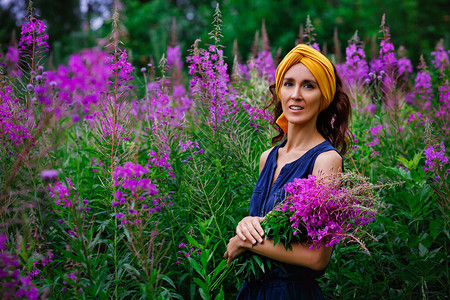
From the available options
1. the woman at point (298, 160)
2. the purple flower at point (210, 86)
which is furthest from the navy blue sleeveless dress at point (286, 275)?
the purple flower at point (210, 86)

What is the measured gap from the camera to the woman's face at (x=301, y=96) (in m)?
2.33

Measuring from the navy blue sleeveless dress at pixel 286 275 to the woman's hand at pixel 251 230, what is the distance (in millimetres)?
133

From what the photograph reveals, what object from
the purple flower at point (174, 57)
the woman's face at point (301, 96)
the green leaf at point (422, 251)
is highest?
the purple flower at point (174, 57)

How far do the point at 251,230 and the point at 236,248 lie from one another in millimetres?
148

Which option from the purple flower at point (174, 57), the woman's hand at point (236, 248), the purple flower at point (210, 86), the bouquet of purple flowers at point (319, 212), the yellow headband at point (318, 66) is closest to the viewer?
the bouquet of purple flowers at point (319, 212)

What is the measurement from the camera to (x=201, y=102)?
3121 millimetres

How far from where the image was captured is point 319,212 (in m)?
1.92

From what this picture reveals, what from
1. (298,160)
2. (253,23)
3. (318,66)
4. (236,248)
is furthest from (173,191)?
(253,23)

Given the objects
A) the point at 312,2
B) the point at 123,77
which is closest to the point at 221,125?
the point at 123,77

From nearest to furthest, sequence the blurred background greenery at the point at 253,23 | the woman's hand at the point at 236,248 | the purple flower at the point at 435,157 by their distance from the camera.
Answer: the woman's hand at the point at 236,248 → the purple flower at the point at 435,157 → the blurred background greenery at the point at 253,23

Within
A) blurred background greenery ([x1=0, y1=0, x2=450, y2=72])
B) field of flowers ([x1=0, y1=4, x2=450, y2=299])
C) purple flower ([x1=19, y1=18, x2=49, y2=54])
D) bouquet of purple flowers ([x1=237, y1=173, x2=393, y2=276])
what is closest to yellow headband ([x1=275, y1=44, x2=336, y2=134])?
bouquet of purple flowers ([x1=237, y1=173, x2=393, y2=276])

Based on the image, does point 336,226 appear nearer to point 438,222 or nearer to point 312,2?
point 438,222

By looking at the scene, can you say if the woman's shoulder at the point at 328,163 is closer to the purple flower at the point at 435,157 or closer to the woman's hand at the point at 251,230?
the woman's hand at the point at 251,230

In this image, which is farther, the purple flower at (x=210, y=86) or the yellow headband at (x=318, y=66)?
the purple flower at (x=210, y=86)
